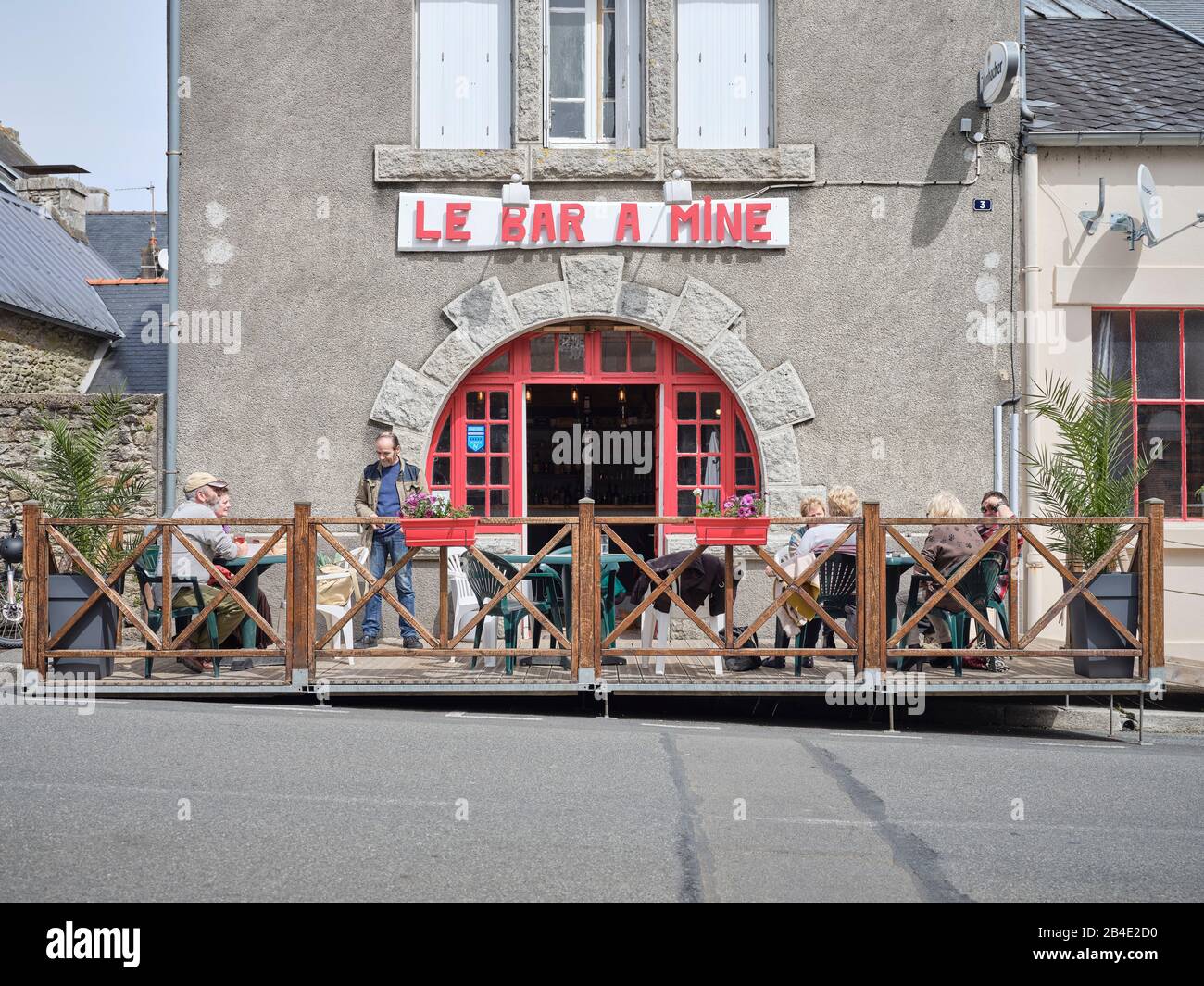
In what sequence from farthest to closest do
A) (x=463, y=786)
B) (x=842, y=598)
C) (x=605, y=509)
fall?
1. (x=605, y=509)
2. (x=842, y=598)
3. (x=463, y=786)

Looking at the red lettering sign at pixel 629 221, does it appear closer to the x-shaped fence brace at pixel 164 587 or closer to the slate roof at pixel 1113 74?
the slate roof at pixel 1113 74

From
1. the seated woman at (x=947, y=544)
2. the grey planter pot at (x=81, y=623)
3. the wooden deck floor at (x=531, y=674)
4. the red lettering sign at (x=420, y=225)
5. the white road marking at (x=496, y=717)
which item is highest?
the red lettering sign at (x=420, y=225)

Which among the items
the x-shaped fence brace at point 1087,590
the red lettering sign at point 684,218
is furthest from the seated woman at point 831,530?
the red lettering sign at point 684,218

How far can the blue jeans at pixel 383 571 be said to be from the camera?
994cm

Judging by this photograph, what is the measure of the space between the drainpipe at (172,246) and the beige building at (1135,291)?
728cm

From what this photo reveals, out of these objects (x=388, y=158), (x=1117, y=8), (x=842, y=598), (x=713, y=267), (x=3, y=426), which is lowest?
(x=842, y=598)

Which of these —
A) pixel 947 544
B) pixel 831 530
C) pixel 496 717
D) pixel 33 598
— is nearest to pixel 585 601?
pixel 496 717

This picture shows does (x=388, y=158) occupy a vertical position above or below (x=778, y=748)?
above

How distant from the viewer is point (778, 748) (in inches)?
301

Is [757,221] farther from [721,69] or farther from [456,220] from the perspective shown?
[456,220]
